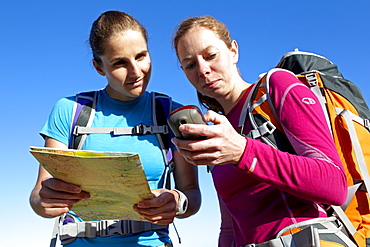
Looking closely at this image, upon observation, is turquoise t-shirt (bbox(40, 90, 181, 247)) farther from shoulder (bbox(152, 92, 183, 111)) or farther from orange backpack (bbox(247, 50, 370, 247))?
orange backpack (bbox(247, 50, 370, 247))

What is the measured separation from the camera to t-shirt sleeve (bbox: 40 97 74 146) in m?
3.61

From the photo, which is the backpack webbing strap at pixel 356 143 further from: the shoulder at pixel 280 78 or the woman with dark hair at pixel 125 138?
the woman with dark hair at pixel 125 138

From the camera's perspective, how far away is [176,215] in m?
3.33

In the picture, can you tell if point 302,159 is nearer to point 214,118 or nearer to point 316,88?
point 214,118

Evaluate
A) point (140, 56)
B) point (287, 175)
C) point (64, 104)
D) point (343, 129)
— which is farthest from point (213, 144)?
point (64, 104)

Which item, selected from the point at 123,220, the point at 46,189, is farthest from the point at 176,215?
the point at 46,189

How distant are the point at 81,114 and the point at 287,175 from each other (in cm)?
213

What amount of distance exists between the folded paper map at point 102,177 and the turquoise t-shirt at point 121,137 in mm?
258

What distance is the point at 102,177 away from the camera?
2.76 meters

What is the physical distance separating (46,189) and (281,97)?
187 cm

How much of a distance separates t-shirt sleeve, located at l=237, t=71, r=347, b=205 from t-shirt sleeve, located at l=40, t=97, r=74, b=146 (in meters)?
1.93

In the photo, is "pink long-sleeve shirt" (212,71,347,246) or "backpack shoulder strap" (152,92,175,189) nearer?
"pink long-sleeve shirt" (212,71,347,246)

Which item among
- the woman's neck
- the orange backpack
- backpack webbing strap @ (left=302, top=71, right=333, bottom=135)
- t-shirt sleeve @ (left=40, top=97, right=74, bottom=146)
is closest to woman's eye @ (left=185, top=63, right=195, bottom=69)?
the woman's neck

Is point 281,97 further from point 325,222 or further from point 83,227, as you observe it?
point 83,227
